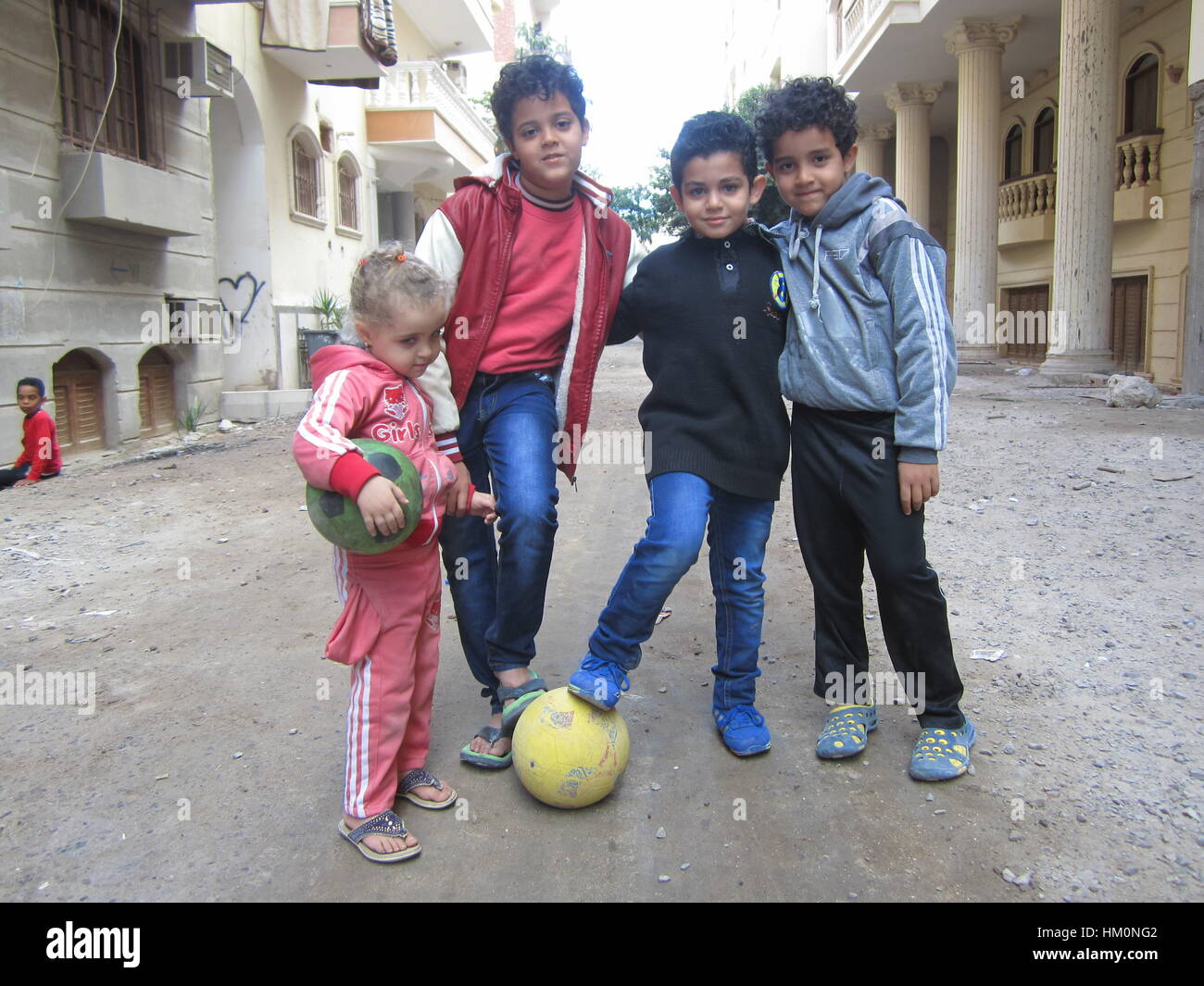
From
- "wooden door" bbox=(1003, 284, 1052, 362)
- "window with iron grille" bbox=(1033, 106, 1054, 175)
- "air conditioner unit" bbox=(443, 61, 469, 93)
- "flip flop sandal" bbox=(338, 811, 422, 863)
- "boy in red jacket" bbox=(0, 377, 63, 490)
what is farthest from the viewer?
"air conditioner unit" bbox=(443, 61, 469, 93)

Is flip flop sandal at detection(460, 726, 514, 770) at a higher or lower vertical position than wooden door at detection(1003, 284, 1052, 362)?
lower

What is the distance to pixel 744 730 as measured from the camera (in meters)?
3.08

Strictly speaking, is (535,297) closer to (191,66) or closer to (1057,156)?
(191,66)

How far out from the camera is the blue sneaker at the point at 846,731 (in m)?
2.98

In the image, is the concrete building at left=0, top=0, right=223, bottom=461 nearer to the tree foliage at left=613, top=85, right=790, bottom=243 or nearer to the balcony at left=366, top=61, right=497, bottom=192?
the balcony at left=366, top=61, right=497, bottom=192

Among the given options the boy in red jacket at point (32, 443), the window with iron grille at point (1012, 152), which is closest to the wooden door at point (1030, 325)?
the window with iron grille at point (1012, 152)

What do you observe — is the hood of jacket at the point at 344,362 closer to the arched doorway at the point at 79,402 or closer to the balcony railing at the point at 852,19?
the arched doorway at the point at 79,402

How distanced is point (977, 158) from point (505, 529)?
50.0 ft

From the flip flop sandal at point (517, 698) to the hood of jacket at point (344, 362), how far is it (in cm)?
108

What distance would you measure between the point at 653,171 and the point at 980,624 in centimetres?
3396

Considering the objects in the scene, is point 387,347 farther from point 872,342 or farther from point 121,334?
point 121,334

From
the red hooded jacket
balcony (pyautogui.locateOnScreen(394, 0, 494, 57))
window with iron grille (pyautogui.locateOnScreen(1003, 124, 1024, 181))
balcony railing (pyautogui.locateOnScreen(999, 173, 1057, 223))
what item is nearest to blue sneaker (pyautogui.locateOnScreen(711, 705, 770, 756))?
the red hooded jacket

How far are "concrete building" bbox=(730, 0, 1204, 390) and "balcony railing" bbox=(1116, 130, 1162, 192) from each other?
0.06ft

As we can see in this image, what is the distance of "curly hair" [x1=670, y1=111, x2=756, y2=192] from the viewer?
2.94m
